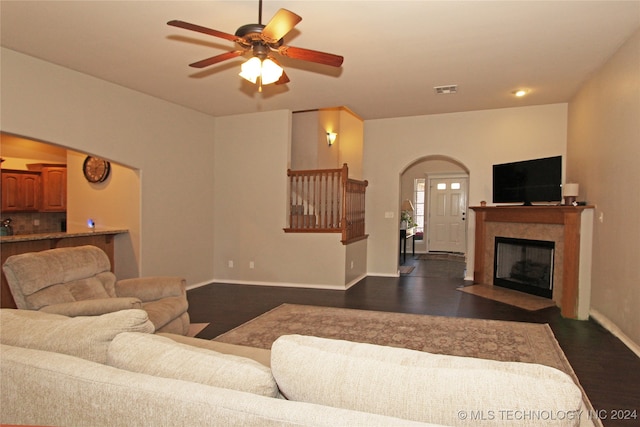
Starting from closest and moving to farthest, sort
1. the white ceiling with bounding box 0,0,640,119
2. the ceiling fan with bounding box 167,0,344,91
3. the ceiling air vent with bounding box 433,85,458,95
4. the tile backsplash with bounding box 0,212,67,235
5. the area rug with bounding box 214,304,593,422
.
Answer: the ceiling fan with bounding box 167,0,344,91, the white ceiling with bounding box 0,0,640,119, the area rug with bounding box 214,304,593,422, the ceiling air vent with bounding box 433,85,458,95, the tile backsplash with bounding box 0,212,67,235

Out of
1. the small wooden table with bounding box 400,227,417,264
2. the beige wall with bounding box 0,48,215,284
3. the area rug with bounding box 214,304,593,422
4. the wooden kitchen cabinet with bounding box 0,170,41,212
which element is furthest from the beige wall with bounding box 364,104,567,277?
the wooden kitchen cabinet with bounding box 0,170,41,212

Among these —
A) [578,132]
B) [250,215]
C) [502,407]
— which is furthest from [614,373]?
[250,215]

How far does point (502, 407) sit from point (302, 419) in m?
0.49

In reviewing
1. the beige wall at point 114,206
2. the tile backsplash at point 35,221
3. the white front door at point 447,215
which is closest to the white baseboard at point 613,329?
the beige wall at point 114,206

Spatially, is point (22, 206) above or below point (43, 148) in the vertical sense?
below

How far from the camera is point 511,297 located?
5562 millimetres

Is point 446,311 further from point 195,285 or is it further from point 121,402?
point 121,402

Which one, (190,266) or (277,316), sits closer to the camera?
(277,316)

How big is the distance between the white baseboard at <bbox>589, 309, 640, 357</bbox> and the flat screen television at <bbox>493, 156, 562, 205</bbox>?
165 centimetres

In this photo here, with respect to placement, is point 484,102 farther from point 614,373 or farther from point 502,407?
point 502,407

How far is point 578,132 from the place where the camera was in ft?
18.2

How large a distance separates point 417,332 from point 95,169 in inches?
202

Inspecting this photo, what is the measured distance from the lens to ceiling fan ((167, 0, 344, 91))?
2.49 meters

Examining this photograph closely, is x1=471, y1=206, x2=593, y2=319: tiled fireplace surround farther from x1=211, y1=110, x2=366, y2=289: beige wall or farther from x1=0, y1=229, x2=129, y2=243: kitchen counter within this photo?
x1=0, y1=229, x2=129, y2=243: kitchen counter
